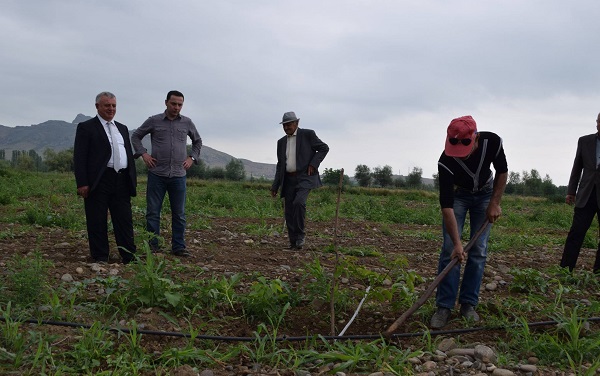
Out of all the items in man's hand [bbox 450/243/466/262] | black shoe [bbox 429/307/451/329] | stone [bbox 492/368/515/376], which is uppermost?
man's hand [bbox 450/243/466/262]

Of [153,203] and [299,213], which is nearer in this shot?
[153,203]

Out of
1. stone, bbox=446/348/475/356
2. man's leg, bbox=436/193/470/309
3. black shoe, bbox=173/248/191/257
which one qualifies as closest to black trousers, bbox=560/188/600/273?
man's leg, bbox=436/193/470/309

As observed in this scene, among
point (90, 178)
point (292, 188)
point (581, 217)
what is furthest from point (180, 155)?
point (581, 217)

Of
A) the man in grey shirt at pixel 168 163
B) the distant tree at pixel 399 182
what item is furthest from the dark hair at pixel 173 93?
the distant tree at pixel 399 182

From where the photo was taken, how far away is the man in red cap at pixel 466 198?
12.2 ft

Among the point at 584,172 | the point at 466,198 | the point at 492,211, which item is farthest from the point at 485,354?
the point at 584,172

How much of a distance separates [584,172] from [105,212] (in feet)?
16.6

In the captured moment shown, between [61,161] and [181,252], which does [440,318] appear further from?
[61,161]

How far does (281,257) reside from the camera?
6.28 meters

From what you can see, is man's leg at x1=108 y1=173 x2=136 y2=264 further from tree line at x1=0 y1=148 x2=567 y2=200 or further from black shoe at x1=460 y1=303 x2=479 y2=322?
tree line at x1=0 y1=148 x2=567 y2=200

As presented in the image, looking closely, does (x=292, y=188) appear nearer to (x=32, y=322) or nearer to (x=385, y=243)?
(x=385, y=243)

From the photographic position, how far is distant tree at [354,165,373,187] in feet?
210

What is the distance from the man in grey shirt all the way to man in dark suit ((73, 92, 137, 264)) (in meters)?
0.53

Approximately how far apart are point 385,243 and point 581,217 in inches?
126
